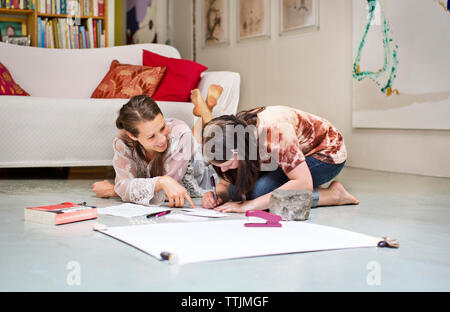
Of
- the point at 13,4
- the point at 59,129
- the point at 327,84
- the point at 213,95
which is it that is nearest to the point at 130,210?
the point at 59,129

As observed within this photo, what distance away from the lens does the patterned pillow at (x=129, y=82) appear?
3.54 m

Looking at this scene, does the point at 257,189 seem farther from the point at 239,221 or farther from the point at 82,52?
the point at 82,52

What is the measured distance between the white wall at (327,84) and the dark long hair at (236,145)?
1.80 m

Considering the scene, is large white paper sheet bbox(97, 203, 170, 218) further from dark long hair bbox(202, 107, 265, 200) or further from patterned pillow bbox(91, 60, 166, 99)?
patterned pillow bbox(91, 60, 166, 99)

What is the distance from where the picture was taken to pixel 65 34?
4.84 meters

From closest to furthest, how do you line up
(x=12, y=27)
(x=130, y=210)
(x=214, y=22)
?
(x=130, y=210)
(x=12, y=27)
(x=214, y=22)

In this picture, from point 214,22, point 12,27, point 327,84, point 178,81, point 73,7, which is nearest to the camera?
point 178,81

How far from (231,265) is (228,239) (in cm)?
19

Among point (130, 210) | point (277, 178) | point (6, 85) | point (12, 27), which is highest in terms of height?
point (12, 27)

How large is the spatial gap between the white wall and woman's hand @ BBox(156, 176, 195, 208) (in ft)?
6.22

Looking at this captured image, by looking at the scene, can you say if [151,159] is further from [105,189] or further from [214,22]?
[214,22]

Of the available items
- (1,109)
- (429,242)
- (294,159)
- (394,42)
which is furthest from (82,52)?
(429,242)

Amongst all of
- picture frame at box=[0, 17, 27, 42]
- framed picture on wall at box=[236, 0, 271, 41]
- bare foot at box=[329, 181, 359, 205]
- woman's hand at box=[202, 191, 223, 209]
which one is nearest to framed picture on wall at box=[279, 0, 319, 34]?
framed picture on wall at box=[236, 0, 271, 41]

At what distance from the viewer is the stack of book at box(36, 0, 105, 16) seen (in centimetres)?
481
